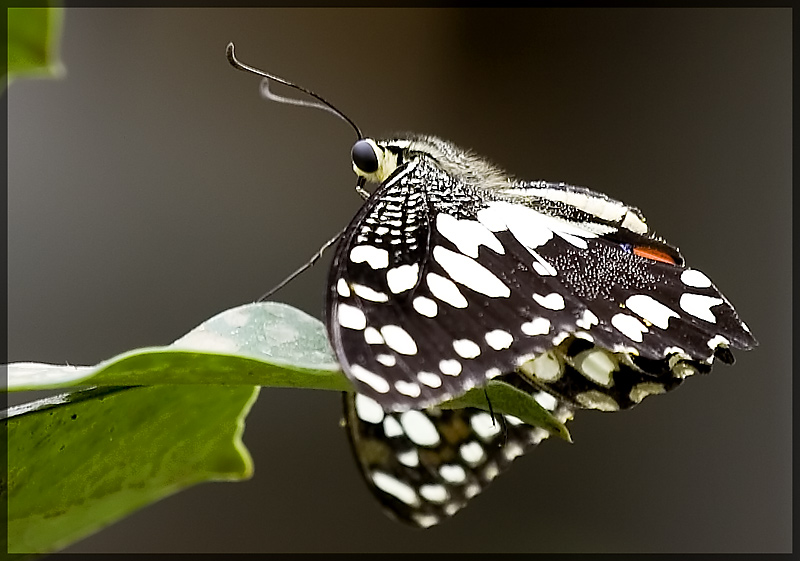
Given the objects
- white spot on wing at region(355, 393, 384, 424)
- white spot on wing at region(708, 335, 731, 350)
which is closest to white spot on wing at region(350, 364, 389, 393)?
white spot on wing at region(708, 335, 731, 350)

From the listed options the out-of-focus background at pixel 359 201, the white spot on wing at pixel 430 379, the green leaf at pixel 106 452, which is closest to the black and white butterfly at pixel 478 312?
the white spot on wing at pixel 430 379

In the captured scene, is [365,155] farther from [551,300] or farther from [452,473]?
[452,473]

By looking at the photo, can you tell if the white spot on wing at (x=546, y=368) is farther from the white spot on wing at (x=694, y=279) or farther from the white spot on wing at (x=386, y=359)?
the white spot on wing at (x=386, y=359)

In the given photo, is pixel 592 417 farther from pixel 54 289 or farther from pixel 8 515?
pixel 8 515

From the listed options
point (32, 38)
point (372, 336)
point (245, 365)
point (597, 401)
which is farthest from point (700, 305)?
point (32, 38)

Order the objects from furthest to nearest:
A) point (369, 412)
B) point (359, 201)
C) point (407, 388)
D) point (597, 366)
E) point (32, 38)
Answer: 1. point (359, 201)
2. point (369, 412)
3. point (597, 366)
4. point (407, 388)
5. point (32, 38)

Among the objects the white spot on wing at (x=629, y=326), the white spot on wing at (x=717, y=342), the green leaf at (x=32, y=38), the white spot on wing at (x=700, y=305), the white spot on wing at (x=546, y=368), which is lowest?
the white spot on wing at (x=546, y=368)

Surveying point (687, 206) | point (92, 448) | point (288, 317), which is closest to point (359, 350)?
point (288, 317)
